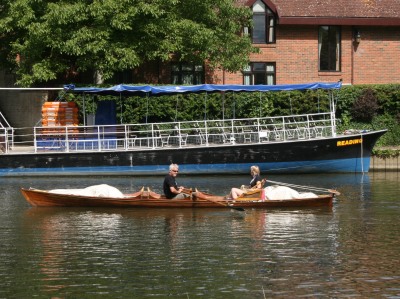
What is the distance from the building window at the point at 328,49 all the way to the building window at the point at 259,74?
8.19ft

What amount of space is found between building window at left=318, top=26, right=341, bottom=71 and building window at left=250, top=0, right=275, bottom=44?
8.12 ft

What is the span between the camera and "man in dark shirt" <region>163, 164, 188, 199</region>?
2945 centimetres

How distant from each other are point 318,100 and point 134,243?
769 inches

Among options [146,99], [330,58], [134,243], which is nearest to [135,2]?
[146,99]

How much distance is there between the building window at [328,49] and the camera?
51.8 meters

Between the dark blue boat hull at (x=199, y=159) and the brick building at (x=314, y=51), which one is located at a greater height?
the brick building at (x=314, y=51)

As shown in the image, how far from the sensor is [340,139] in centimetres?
3984

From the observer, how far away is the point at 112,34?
4416 centimetres

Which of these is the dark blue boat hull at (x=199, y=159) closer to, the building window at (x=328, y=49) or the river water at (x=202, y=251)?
the river water at (x=202, y=251)

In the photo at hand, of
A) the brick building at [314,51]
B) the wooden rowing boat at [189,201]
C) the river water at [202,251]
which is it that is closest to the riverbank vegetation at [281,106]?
the brick building at [314,51]

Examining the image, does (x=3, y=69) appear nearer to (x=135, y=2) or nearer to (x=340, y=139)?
(x=135, y=2)

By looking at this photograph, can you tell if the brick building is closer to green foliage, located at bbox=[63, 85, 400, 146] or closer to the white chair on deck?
green foliage, located at bbox=[63, 85, 400, 146]

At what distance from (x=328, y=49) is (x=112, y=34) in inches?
501

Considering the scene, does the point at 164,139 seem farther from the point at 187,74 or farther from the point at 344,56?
the point at 344,56
